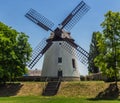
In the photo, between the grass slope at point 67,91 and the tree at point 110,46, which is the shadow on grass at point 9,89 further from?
the tree at point 110,46

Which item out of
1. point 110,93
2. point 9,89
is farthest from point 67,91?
point 9,89

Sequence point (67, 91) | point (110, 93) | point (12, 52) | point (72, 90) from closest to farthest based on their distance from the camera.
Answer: point (110, 93) → point (72, 90) → point (67, 91) → point (12, 52)

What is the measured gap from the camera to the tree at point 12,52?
61812mm

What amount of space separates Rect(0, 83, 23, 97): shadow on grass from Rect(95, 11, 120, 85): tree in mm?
16900

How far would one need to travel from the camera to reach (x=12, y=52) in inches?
2446

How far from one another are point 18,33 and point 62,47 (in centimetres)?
910

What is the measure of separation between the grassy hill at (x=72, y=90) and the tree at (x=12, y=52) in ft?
9.30

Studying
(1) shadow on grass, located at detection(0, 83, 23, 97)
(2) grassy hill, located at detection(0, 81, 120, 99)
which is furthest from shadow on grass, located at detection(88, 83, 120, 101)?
(1) shadow on grass, located at detection(0, 83, 23, 97)

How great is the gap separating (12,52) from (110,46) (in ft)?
62.6

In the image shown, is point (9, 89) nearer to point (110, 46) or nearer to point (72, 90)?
point (72, 90)

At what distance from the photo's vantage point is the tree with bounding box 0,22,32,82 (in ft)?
203

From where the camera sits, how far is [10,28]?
65688 mm

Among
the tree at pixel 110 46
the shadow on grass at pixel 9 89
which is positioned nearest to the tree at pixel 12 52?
the shadow on grass at pixel 9 89

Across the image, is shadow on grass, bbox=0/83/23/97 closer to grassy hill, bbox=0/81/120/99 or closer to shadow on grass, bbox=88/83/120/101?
grassy hill, bbox=0/81/120/99
